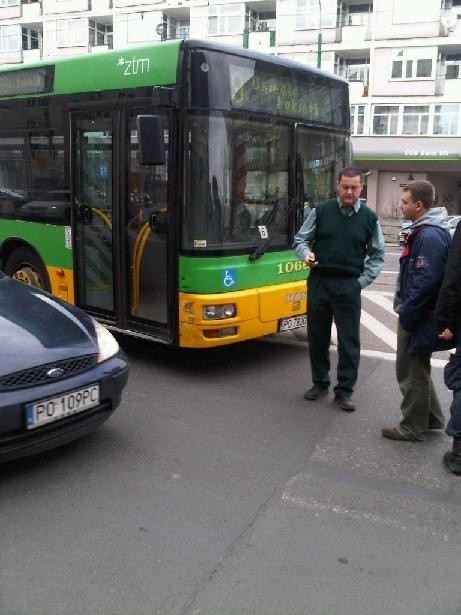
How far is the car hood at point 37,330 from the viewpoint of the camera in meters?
3.63

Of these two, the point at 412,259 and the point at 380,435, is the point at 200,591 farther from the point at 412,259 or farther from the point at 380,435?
the point at 412,259

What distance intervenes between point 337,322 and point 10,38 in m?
46.0

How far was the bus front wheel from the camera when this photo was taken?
696 cm

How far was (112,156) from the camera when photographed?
5969mm

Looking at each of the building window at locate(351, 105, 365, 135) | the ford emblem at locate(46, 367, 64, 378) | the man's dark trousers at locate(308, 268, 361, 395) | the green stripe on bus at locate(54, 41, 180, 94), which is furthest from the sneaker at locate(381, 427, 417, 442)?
the building window at locate(351, 105, 365, 135)

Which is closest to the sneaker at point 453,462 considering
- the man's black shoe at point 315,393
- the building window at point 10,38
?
the man's black shoe at point 315,393

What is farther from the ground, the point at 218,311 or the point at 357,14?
the point at 357,14

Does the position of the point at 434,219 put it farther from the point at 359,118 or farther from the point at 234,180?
the point at 359,118

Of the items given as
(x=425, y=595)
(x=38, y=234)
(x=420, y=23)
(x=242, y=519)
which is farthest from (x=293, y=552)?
(x=420, y=23)

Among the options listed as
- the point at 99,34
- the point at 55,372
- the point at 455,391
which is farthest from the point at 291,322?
the point at 99,34

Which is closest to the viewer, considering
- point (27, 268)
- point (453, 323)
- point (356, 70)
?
point (453, 323)

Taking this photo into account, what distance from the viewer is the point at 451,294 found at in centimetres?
378

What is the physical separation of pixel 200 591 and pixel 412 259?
8.39 feet

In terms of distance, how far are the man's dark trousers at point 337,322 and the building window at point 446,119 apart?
3279 centimetres
